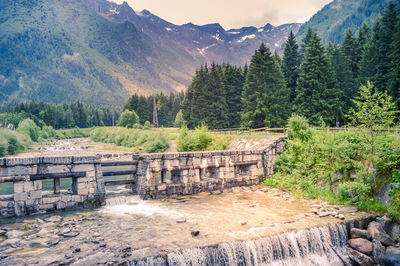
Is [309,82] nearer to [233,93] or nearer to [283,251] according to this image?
[233,93]

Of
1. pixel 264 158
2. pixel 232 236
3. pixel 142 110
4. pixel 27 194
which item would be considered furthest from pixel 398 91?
pixel 142 110

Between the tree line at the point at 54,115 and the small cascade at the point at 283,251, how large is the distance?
104807 millimetres

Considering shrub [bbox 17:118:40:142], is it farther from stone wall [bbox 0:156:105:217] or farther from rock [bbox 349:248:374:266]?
rock [bbox 349:248:374:266]

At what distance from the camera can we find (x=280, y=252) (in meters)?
8.44

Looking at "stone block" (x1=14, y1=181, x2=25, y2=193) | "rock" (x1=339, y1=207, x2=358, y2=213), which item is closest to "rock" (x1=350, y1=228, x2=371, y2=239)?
"rock" (x1=339, y1=207, x2=358, y2=213)

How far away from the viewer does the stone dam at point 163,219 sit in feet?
24.4

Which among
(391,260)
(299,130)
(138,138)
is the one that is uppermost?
(299,130)

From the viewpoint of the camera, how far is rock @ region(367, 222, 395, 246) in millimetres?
9246

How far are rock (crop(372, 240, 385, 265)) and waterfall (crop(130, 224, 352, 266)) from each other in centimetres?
80

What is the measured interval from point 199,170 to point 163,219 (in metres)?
4.55

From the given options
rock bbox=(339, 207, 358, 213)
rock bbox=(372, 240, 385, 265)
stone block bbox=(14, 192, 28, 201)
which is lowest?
rock bbox=(372, 240, 385, 265)

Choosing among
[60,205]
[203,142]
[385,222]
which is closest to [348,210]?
[385,222]

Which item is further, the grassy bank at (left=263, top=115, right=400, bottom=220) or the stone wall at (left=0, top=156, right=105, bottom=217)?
the grassy bank at (left=263, top=115, right=400, bottom=220)

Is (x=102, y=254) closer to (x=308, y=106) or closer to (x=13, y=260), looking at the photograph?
(x=13, y=260)
